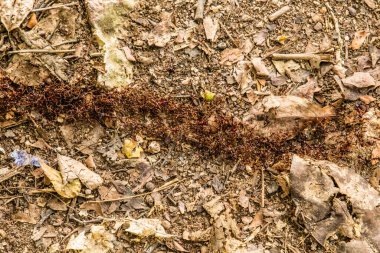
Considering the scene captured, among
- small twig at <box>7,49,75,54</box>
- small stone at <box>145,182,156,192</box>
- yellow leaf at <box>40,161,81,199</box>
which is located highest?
small twig at <box>7,49,75,54</box>

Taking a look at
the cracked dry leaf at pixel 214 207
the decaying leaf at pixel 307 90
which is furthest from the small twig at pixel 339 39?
the cracked dry leaf at pixel 214 207

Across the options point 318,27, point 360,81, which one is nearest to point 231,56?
point 318,27

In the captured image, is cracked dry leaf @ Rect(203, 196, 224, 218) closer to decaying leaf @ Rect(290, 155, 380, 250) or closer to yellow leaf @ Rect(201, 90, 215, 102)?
decaying leaf @ Rect(290, 155, 380, 250)

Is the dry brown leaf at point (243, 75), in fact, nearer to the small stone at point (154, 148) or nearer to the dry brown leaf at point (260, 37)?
the dry brown leaf at point (260, 37)

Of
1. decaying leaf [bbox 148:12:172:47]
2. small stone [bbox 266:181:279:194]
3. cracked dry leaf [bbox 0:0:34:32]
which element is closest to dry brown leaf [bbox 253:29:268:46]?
decaying leaf [bbox 148:12:172:47]

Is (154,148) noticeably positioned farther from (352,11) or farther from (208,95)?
(352,11)

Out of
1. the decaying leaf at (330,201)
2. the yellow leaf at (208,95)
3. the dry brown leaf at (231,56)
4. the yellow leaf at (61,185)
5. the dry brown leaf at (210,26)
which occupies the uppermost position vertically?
the dry brown leaf at (210,26)
